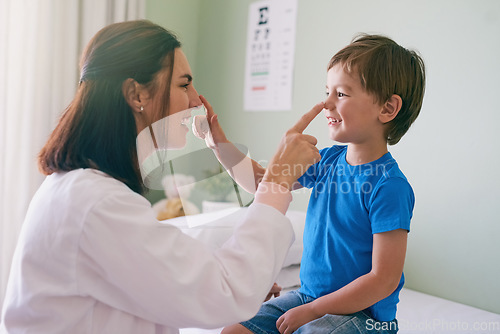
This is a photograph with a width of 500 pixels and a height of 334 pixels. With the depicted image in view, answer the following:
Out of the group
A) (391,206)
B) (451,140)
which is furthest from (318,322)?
(451,140)

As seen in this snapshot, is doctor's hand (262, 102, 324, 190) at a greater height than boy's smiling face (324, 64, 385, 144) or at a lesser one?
lesser

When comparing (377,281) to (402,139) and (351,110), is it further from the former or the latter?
(402,139)

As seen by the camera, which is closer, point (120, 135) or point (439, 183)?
point (120, 135)

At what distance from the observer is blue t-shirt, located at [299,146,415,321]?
2.91 feet

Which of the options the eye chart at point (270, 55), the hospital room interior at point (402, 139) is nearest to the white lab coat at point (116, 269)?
the hospital room interior at point (402, 139)

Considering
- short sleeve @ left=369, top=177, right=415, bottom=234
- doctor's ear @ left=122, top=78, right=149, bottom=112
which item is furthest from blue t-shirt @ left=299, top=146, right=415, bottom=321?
doctor's ear @ left=122, top=78, right=149, bottom=112

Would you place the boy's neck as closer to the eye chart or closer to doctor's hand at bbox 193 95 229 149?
doctor's hand at bbox 193 95 229 149

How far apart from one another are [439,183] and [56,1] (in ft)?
6.34

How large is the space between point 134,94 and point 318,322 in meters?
0.59

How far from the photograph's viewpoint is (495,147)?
1.50 metres

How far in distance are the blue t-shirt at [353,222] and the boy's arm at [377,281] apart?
28 mm

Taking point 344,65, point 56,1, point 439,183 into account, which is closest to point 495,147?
point 439,183

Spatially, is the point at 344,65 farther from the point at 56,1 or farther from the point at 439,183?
the point at 56,1

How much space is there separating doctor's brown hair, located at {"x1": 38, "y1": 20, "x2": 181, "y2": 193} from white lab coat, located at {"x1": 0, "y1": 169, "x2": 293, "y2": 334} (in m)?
0.05
